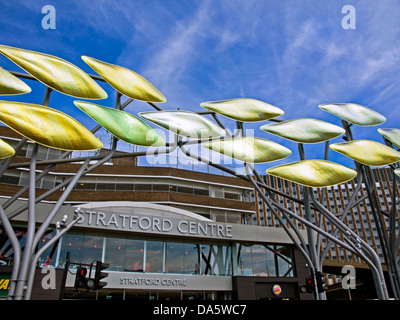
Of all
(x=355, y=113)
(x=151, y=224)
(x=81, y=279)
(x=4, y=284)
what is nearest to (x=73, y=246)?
(x=4, y=284)

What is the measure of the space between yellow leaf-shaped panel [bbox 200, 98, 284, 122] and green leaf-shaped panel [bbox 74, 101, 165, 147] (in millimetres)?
4004

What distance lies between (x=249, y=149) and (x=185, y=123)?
13.7 feet

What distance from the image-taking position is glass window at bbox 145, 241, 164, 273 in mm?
25578

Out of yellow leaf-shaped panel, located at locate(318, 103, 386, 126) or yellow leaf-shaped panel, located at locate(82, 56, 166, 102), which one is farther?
yellow leaf-shaped panel, located at locate(318, 103, 386, 126)

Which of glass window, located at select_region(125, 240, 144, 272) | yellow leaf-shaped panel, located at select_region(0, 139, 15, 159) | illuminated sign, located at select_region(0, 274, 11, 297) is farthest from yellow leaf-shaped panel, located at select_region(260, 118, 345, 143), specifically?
illuminated sign, located at select_region(0, 274, 11, 297)

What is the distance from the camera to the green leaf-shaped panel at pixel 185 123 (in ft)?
60.1

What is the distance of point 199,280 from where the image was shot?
26.2m

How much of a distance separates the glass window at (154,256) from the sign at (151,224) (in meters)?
1.58

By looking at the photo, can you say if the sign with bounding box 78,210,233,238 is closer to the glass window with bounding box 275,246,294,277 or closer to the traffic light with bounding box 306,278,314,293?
the glass window with bounding box 275,246,294,277

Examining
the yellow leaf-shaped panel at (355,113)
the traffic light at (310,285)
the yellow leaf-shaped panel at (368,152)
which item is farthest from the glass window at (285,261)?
the yellow leaf-shaped panel at (355,113)

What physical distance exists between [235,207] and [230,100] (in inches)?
1087

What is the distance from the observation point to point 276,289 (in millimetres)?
27547

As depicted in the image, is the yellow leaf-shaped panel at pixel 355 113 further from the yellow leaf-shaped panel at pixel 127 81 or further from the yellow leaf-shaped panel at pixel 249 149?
the yellow leaf-shaped panel at pixel 127 81
